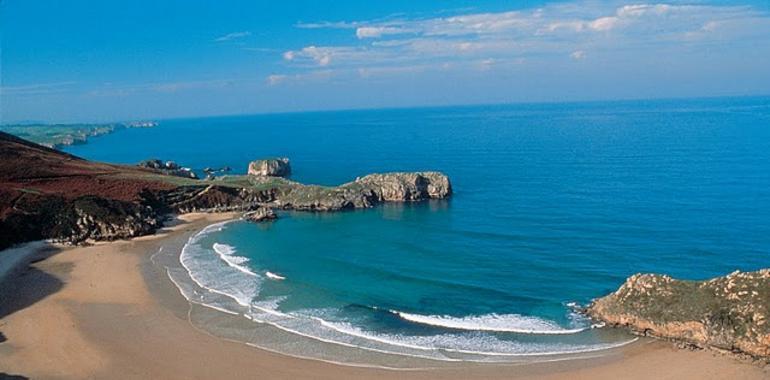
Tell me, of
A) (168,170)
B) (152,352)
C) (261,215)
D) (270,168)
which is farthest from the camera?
(270,168)

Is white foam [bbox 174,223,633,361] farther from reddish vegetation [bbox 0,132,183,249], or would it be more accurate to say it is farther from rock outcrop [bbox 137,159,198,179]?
rock outcrop [bbox 137,159,198,179]

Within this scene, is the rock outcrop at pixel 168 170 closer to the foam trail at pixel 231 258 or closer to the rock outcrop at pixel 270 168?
the rock outcrop at pixel 270 168

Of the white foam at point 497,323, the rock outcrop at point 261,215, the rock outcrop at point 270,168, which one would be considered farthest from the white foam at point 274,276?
the rock outcrop at point 270,168

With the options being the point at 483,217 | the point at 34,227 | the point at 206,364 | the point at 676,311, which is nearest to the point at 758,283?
the point at 676,311

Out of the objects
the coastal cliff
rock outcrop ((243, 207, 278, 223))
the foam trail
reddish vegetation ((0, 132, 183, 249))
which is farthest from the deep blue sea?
reddish vegetation ((0, 132, 183, 249))

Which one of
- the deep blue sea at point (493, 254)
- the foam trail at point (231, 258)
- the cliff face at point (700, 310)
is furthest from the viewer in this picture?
the foam trail at point (231, 258)

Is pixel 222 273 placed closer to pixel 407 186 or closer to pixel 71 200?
pixel 71 200

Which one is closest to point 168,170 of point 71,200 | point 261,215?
point 71,200
